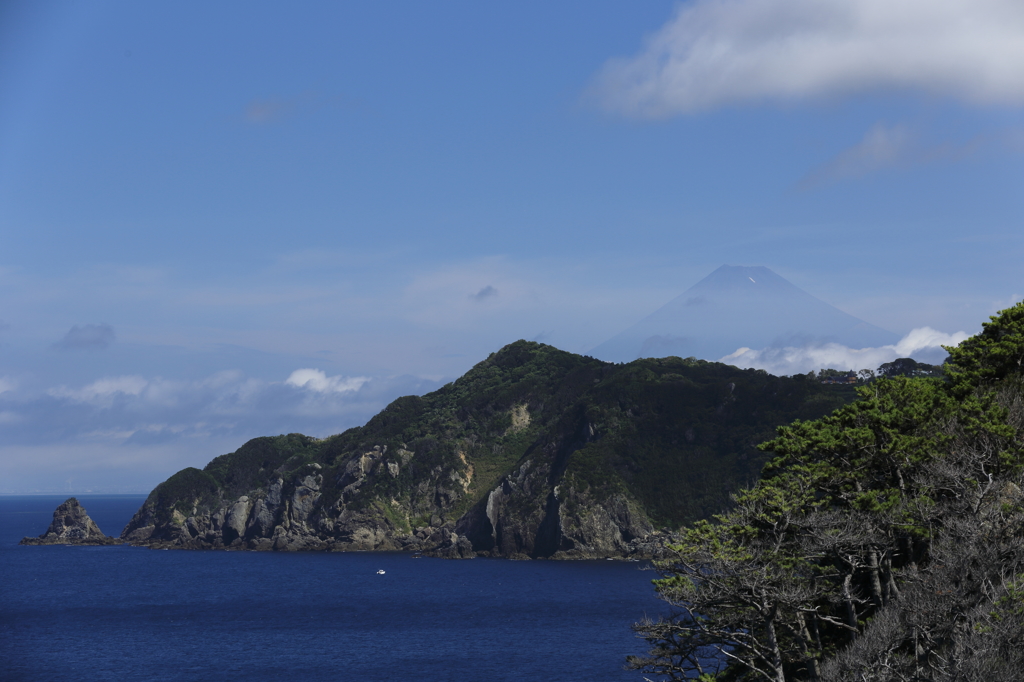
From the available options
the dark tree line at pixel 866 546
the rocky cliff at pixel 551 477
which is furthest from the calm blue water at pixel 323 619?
the dark tree line at pixel 866 546

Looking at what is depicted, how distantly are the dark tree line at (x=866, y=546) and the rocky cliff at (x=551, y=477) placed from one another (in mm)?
106024

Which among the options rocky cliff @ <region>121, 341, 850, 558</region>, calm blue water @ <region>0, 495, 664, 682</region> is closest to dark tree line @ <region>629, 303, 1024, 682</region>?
calm blue water @ <region>0, 495, 664, 682</region>

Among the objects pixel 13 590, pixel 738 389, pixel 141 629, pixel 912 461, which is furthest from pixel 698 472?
pixel 912 461

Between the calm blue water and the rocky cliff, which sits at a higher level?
the rocky cliff

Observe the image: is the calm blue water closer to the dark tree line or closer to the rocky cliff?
the rocky cliff

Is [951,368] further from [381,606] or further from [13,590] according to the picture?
[13,590]

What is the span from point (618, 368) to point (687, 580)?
160 m

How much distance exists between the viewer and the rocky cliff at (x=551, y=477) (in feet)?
501

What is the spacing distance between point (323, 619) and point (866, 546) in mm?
74344

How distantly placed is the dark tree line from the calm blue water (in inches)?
1212

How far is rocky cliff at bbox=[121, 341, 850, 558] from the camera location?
6014 inches

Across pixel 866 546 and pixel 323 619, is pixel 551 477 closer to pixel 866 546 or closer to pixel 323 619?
pixel 323 619

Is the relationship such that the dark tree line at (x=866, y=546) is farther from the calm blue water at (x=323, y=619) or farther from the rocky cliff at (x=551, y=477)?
the rocky cliff at (x=551, y=477)

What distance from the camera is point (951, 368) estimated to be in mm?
48312
